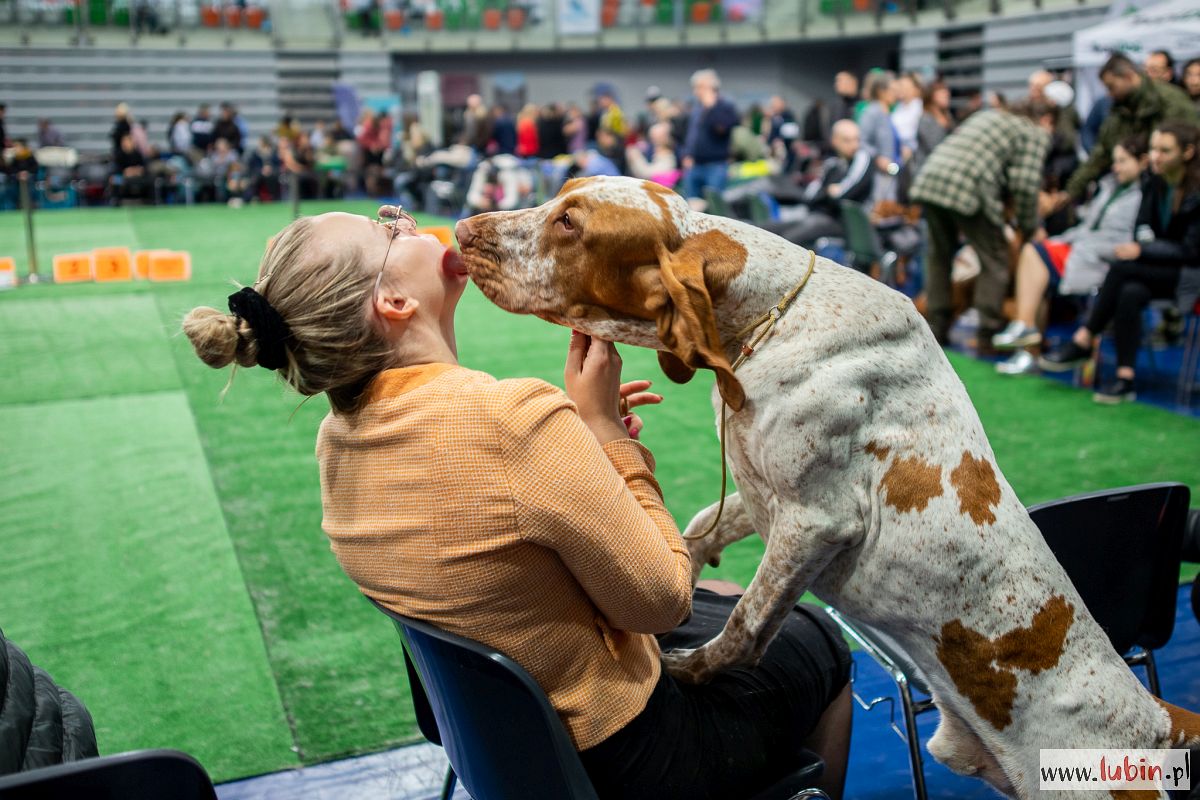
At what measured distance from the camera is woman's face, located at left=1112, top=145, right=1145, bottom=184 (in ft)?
22.2

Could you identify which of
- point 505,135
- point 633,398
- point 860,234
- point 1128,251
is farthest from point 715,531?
point 505,135

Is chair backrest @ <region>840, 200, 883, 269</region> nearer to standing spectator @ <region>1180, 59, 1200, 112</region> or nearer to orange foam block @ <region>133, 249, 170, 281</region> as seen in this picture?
standing spectator @ <region>1180, 59, 1200, 112</region>

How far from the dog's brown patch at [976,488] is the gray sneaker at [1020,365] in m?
5.73

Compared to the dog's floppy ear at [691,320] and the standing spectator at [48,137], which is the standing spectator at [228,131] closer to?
the standing spectator at [48,137]

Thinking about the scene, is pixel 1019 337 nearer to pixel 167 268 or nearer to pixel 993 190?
pixel 993 190

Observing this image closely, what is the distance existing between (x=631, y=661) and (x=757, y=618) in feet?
0.84

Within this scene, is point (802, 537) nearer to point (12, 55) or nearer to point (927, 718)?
point (927, 718)

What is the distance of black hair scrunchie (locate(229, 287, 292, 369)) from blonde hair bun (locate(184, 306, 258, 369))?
0.01m

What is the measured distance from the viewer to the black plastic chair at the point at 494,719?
1546 millimetres

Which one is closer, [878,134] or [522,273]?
[522,273]

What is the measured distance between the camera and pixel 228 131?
22719mm

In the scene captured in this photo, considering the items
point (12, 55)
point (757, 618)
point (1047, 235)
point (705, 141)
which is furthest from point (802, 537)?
A: point (12, 55)

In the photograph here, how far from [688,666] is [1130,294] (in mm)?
5490

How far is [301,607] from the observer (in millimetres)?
3785
